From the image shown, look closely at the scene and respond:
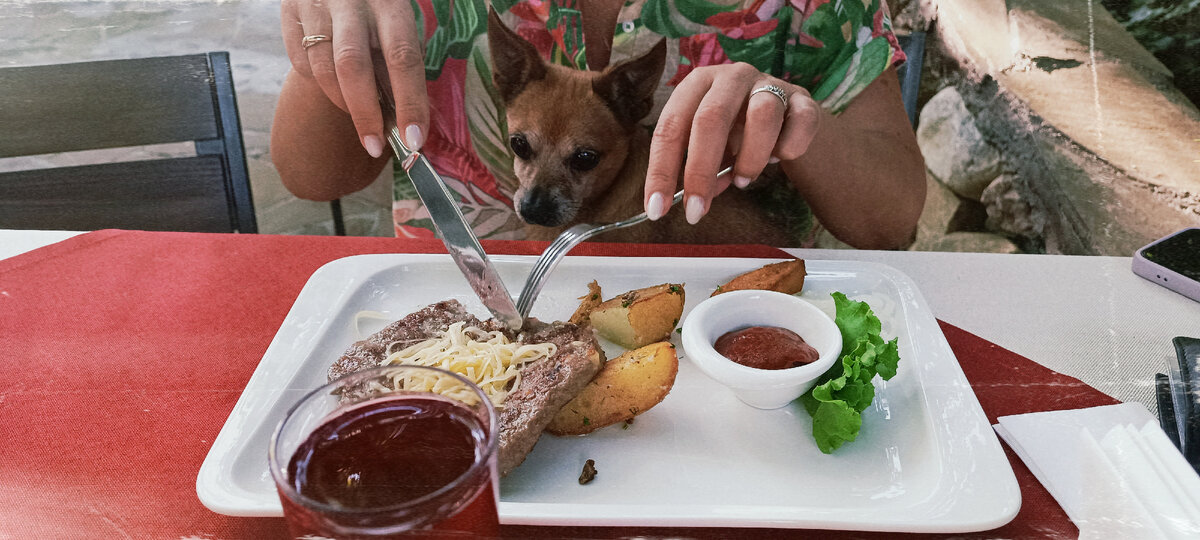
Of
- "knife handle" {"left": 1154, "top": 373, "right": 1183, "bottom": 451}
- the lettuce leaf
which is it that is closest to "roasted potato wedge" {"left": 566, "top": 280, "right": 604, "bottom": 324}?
the lettuce leaf

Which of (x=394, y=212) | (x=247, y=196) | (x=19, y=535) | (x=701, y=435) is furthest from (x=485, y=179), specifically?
(x=19, y=535)

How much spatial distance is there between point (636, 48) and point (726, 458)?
0.46m

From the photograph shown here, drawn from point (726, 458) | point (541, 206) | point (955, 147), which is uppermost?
point (955, 147)

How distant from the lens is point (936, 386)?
1.91 ft

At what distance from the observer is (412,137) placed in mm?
626

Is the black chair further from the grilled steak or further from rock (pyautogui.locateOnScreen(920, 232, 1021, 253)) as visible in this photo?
rock (pyautogui.locateOnScreen(920, 232, 1021, 253))

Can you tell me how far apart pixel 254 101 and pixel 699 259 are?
1.66 ft

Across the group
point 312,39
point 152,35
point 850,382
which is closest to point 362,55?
point 312,39

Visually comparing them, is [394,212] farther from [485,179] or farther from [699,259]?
[699,259]

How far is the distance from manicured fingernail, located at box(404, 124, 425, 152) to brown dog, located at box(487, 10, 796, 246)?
0.15 m

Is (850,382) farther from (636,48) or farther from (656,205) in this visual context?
(636,48)

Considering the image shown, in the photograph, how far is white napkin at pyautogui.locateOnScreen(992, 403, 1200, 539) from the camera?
0.40 metres

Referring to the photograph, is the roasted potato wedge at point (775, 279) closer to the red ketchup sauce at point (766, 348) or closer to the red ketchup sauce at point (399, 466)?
the red ketchup sauce at point (766, 348)

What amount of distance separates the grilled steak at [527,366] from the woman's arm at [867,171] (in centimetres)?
36
